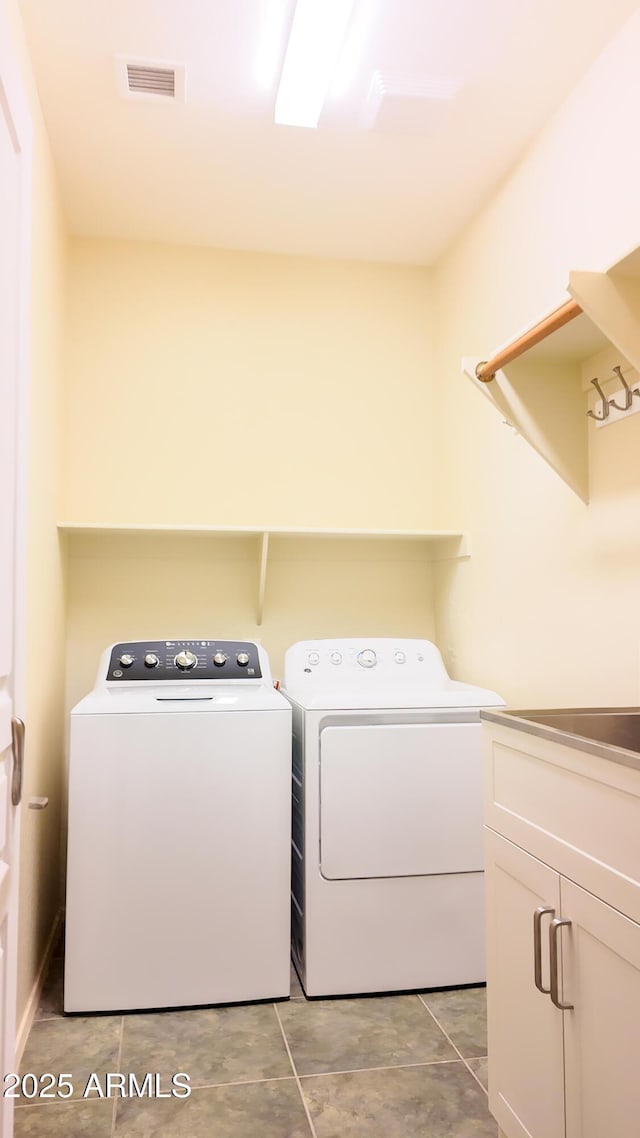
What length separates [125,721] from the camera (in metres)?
2.32

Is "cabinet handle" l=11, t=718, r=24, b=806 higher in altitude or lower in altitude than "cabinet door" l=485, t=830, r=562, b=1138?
higher

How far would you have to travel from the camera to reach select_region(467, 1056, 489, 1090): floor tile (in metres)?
1.92

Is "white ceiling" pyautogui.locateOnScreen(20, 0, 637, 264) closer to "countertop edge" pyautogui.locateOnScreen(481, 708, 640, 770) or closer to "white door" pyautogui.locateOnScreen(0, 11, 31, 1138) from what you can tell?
"white door" pyautogui.locateOnScreen(0, 11, 31, 1138)

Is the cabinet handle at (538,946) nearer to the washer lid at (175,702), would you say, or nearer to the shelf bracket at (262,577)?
the washer lid at (175,702)

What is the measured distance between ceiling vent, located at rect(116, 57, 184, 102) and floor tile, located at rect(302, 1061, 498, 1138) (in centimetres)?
264

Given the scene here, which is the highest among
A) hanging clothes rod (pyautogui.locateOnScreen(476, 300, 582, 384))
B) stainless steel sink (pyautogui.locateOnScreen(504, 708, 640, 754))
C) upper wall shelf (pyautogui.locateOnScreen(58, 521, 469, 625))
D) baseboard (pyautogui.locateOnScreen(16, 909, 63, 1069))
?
hanging clothes rod (pyautogui.locateOnScreen(476, 300, 582, 384))

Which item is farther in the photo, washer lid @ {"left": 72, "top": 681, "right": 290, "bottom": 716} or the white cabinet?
washer lid @ {"left": 72, "top": 681, "right": 290, "bottom": 716}

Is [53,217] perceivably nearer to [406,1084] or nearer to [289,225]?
[289,225]

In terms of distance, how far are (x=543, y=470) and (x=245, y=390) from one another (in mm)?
1348

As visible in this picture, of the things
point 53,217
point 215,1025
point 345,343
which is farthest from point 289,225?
point 215,1025

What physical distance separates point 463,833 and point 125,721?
1076 millimetres

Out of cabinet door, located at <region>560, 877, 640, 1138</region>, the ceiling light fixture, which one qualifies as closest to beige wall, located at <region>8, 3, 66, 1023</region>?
the ceiling light fixture

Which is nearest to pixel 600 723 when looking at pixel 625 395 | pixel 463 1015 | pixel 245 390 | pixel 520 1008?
pixel 520 1008

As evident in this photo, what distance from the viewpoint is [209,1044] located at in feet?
6.88
